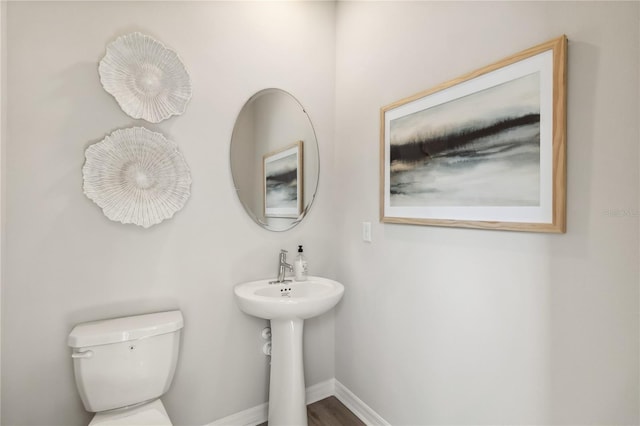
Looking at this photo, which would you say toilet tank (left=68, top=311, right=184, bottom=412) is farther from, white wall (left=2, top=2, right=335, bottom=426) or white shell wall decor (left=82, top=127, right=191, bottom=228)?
white shell wall decor (left=82, top=127, right=191, bottom=228)

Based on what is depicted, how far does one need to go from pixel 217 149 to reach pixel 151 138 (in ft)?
1.07

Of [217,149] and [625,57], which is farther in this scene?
[217,149]

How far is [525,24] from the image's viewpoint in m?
1.17

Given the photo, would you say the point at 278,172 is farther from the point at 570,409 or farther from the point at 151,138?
the point at 570,409

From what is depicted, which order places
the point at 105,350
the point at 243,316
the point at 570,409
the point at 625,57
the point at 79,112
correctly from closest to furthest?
the point at 625,57
the point at 570,409
the point at 105,350
the point at 79,112
the point at 243,316

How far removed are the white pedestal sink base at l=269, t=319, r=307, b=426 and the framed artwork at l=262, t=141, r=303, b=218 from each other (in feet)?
2.12

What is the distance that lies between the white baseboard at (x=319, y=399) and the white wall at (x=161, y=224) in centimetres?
5

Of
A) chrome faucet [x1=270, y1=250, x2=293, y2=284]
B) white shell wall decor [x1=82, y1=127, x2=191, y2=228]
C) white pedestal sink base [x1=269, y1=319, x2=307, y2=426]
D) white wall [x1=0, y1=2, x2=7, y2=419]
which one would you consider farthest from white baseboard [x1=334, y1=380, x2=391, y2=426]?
white wall [x1=0, y1=2, x2=7, y2=419]

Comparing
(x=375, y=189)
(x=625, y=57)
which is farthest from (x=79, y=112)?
(x=625, y=57)

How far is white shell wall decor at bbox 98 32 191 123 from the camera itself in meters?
1.48

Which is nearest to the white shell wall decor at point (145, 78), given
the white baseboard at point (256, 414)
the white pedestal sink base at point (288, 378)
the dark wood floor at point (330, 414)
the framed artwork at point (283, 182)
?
the framed artwork at point (283, 182)

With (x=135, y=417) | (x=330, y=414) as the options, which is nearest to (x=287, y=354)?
(x=330, y=414)

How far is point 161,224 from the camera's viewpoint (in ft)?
5.31

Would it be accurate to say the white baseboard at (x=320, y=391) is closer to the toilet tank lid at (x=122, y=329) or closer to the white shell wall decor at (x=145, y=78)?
the toilet tank lid at (x=122, y=329)
